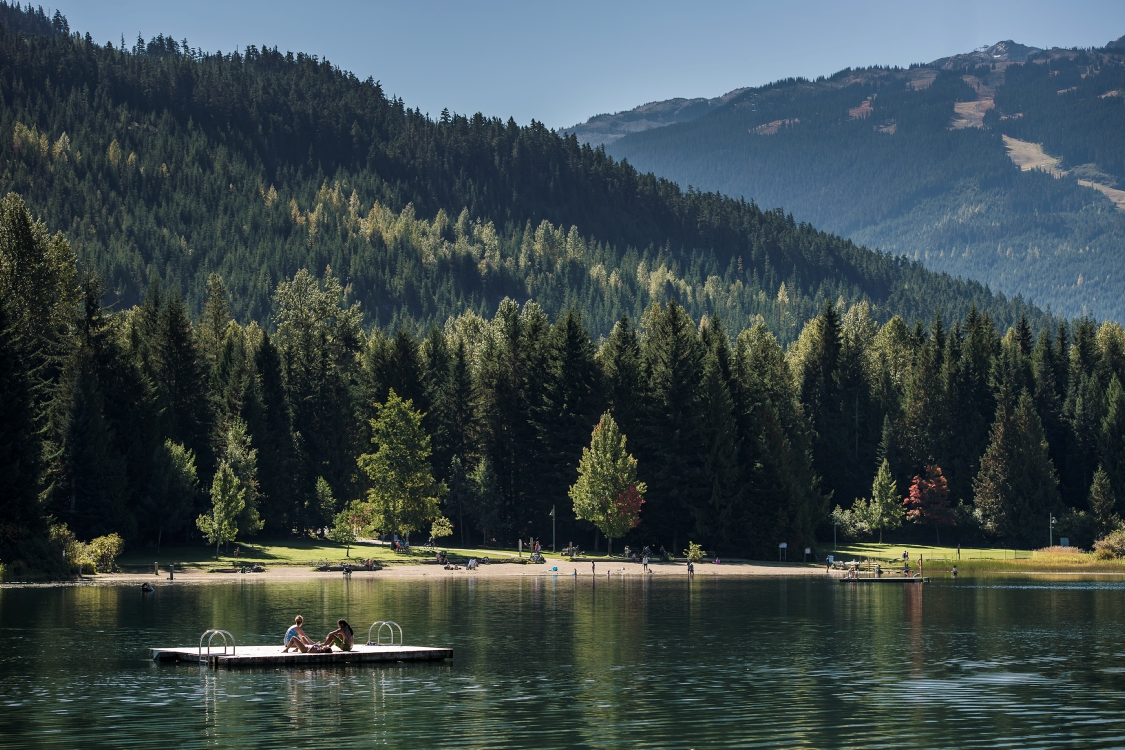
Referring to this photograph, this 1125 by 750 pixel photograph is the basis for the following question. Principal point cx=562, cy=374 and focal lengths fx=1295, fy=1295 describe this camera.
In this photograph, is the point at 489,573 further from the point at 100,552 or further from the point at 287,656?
the point at 287,656

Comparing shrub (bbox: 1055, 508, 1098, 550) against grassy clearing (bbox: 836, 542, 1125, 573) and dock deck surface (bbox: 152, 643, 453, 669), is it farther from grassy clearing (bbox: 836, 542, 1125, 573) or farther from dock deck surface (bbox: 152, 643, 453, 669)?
dock deck surface (bbox: 152, 643, 453, 669)

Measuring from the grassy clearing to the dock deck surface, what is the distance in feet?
275

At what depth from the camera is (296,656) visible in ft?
173

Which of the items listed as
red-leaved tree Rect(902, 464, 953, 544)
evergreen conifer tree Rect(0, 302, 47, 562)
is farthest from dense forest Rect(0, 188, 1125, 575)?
red-leaved tree Rect(902, 464, 953, 544)

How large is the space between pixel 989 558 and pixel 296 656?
10362cm

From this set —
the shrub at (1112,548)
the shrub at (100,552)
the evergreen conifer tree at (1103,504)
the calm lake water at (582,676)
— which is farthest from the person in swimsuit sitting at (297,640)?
the evergreen conifer tree at (1103,504)

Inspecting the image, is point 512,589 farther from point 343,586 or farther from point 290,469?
point 290,469

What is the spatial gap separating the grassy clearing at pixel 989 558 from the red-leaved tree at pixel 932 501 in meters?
3.75

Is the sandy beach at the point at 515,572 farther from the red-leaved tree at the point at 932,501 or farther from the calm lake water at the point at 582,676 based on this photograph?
the red-leaved tree at the point at 932,501

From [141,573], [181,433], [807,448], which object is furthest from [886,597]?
[181,433]

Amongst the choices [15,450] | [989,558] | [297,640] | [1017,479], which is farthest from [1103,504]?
[297,640]

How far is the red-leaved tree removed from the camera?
154 metres

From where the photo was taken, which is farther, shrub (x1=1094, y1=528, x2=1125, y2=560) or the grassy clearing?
shrub (x1=1094, y1=528, x2=1125, y2=560)

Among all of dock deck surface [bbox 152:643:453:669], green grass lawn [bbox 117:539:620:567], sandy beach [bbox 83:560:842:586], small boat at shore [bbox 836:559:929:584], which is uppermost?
dock deck surface [bbox 152:643:453:669]
